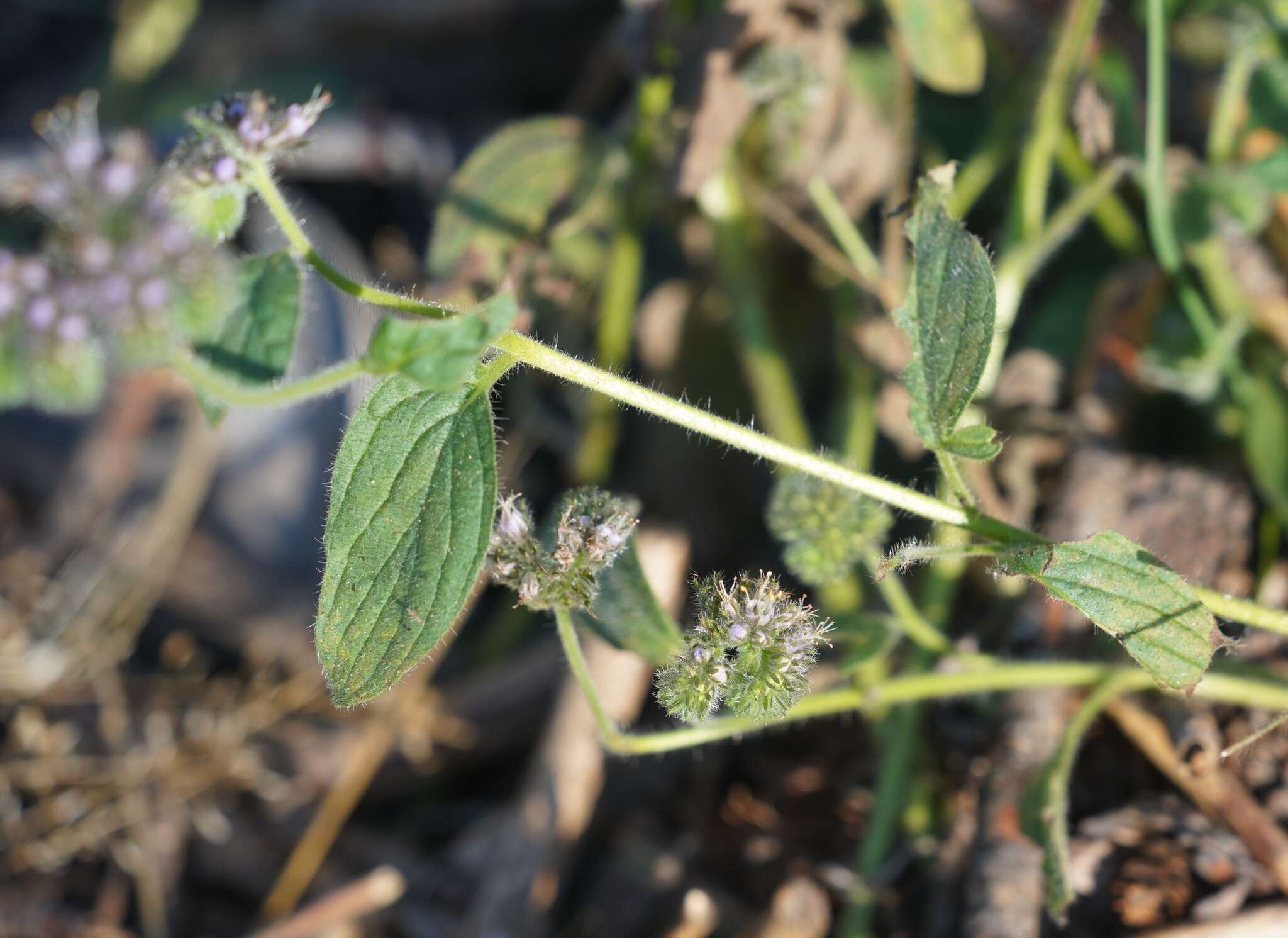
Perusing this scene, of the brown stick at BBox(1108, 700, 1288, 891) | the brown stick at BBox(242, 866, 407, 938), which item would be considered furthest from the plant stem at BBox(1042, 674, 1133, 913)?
the brown stick at BBox(242, 866, 407, 938)

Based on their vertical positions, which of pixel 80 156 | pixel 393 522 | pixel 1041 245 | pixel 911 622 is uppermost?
pixel 80 156

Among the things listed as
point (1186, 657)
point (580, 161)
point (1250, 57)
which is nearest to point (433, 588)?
point (1186, 657)

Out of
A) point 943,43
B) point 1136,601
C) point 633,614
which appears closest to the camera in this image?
point 1136,601

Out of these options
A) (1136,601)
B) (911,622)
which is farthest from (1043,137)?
(1136,601)

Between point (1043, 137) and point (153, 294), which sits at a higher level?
point (153, 294)

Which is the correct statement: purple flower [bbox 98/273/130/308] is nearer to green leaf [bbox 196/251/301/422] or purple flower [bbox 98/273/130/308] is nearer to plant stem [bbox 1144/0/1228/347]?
green leaf [bbox 196/251/301/422]

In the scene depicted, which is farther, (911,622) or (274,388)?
(911,622)

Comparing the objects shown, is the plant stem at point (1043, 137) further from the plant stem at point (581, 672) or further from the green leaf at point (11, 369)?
the green leaf at point (11, 369)

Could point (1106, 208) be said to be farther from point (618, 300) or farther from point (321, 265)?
point (321, 265)
